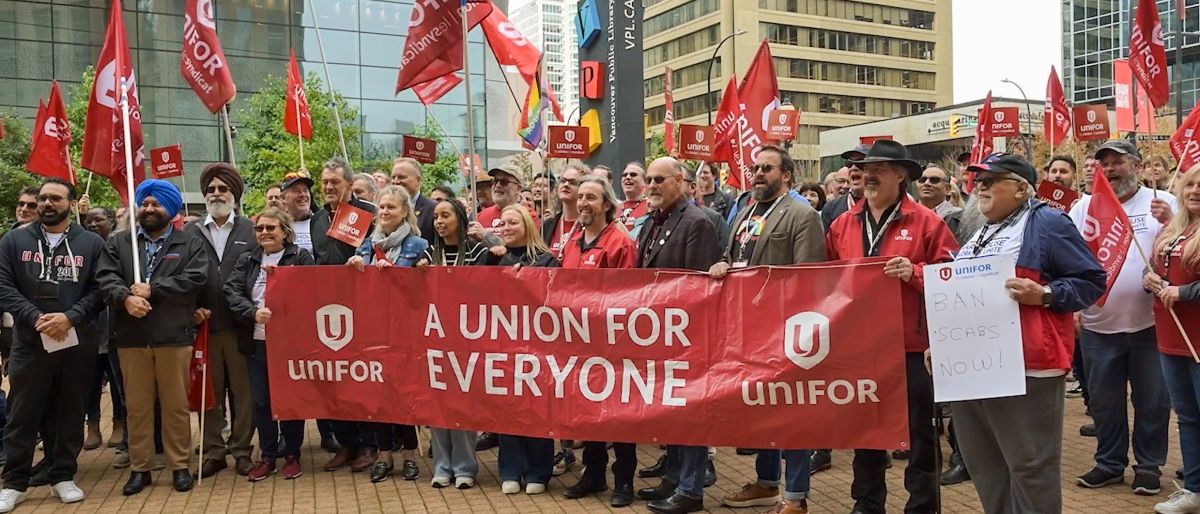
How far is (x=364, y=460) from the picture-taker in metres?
7.95

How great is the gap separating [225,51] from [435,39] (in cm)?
3761

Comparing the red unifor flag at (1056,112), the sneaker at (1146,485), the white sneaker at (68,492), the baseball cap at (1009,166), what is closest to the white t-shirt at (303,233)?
the white sneaker at (68,492)

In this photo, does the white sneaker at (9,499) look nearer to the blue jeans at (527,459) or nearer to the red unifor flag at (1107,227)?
the blue jeans at (527,459)

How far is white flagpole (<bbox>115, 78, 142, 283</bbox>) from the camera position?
7.10m

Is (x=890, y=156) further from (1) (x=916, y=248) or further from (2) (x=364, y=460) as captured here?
(2) (x=364, y=460)

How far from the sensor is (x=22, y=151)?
34.0 metres

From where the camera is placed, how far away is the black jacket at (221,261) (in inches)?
304

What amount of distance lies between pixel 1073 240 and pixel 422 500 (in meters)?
4.43

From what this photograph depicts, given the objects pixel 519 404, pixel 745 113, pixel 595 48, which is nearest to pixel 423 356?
pixel 519 404

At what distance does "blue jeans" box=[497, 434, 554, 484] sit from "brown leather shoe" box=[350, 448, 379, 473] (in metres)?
1.40

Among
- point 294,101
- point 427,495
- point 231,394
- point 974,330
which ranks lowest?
point 427,495

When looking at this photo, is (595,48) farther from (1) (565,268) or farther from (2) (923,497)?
(2) (923,497)

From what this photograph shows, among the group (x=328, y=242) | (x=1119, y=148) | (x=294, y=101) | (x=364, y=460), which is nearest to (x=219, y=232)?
(x=328, y=242)

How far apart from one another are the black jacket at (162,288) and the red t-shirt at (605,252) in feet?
9.32
